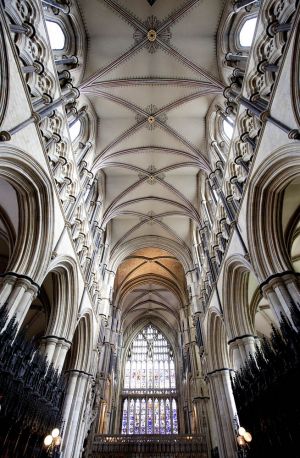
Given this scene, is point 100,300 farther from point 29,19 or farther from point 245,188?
point 29,19

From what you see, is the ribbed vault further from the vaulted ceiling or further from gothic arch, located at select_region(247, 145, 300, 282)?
gothic arch, located at select_region(247, 145, 300, 282)

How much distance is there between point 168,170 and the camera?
15.6 m

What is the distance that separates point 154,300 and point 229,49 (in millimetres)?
21047

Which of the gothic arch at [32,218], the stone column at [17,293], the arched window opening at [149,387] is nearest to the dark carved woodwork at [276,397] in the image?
the stone column at [17,293]

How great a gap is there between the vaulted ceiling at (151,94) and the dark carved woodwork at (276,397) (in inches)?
354

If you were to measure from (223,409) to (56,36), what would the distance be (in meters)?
15.3

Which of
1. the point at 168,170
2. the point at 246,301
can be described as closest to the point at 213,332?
the point at 246,301

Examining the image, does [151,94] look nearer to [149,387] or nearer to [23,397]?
[23,397]

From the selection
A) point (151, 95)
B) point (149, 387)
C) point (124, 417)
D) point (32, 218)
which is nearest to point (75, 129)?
point (151, 95)

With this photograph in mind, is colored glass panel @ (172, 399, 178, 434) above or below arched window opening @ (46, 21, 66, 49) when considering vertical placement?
below

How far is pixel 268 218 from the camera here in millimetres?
8352

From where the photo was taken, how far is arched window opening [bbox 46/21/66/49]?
33.3 ft

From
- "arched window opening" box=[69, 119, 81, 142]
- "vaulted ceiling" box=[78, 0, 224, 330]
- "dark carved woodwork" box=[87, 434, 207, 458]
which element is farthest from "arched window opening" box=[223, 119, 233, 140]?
"dark carved woodwork" box=[87, 434, 207, 458]

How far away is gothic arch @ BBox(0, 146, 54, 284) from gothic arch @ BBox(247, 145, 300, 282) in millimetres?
6053
